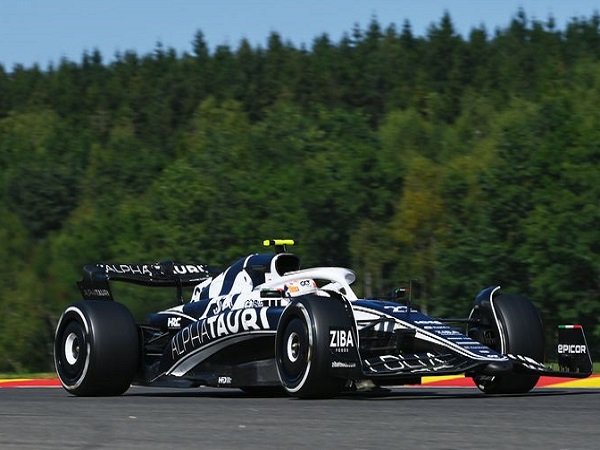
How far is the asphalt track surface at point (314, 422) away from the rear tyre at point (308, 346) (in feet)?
0.58

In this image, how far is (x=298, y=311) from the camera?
11812mm

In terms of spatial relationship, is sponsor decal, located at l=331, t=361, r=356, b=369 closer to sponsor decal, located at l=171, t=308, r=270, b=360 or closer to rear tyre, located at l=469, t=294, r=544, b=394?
sponsor decal, located at l=171, t=308, r=270, b=360

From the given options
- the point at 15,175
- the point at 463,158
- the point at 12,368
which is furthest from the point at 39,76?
the point at 12,368

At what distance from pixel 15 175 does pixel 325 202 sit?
32.4 m

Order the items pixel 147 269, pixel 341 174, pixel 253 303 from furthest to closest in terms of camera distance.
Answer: pixel 341 174
pixel 147 269
pixel 253 303

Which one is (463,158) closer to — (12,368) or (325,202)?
(325,202)

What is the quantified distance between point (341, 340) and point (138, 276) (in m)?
4.19

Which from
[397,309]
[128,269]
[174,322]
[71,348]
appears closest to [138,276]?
[128,269]

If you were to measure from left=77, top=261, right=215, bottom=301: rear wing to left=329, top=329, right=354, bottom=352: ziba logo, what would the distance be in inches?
157

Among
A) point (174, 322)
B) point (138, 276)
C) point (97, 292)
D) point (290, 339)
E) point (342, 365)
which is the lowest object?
point (342, 365)

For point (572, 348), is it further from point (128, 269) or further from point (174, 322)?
point (128, 269)

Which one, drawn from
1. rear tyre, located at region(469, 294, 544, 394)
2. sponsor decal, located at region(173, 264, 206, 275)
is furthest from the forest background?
rear tyre, located at region(469, 294, 544, 394)

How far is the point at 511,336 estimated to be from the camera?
12.6m

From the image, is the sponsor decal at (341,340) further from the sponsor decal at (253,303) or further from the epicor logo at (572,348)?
the epicor logo at (572,348)
